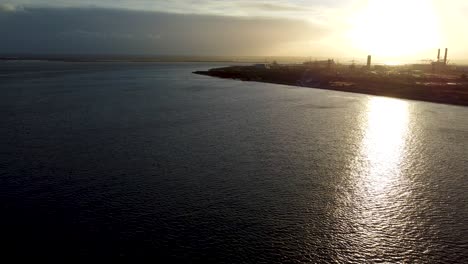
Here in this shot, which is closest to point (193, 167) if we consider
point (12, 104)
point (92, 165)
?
point (92, 165)

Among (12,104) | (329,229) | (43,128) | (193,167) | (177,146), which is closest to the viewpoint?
(329,229)

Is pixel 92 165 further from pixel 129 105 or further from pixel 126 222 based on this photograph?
pixel 129 105

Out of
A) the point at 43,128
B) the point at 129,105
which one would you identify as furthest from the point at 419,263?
the point at 129,105

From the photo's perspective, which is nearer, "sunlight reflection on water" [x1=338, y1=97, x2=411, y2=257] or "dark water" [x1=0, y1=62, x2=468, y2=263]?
"dark water" [x1=0, y1=62, x2=468, y2=263]

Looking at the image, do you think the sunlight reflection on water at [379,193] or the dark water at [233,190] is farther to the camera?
the sunlight reflection on water at [379,193]

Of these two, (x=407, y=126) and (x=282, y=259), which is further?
(x=407, y=126)

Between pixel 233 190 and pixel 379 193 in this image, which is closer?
pixel 379 193

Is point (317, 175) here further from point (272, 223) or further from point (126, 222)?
point (126, 222)

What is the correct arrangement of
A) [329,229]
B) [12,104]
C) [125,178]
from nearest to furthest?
[329,229] → [125,178] → [12,104]
